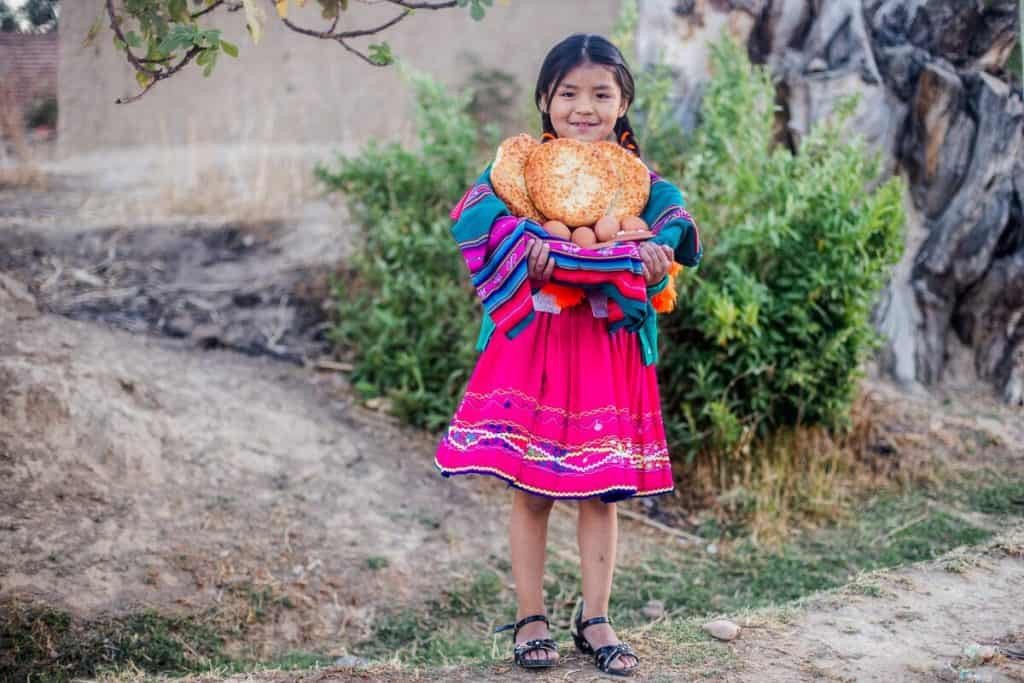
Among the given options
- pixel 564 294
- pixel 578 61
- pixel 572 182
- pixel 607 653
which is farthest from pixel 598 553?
pixel 578 61

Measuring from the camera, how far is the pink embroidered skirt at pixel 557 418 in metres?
2.57

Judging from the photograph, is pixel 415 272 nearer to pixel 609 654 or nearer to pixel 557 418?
pixel 557 418

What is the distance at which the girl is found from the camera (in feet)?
8.30


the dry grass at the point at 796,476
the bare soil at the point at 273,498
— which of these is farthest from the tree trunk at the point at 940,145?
the dry grass at the point at 796,476

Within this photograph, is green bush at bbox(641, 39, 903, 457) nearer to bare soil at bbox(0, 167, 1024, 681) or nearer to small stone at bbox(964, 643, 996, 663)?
bare soil at bbox(0, 167, 1024, 681)

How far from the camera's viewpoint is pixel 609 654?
2.68 m

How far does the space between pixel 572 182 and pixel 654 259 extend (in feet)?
0.97

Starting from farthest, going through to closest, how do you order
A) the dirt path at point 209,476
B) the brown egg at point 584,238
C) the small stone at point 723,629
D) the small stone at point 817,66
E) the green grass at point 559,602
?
the small stone at point 817,66
the dirt path at point 209,476
the green grass at point 559,602
the small stone at point 723,629
the brown egg at point 584,238

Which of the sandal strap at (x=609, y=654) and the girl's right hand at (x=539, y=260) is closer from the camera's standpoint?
the girl's right hand at (x=539, y=260)

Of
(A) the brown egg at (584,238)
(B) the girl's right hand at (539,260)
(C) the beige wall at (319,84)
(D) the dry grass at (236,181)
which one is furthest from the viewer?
(C) the beige wall at (319,84)

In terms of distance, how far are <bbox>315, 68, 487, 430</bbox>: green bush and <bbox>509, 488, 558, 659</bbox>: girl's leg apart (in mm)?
2000

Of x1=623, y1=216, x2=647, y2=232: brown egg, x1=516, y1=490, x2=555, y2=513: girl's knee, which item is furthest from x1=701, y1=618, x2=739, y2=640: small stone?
x1=623, y1=216, x2=647, y2=232: brown egg

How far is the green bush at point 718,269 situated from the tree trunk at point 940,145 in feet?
1.95

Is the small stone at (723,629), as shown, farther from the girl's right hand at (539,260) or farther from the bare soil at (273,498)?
the girl's right hand at (539,260)
